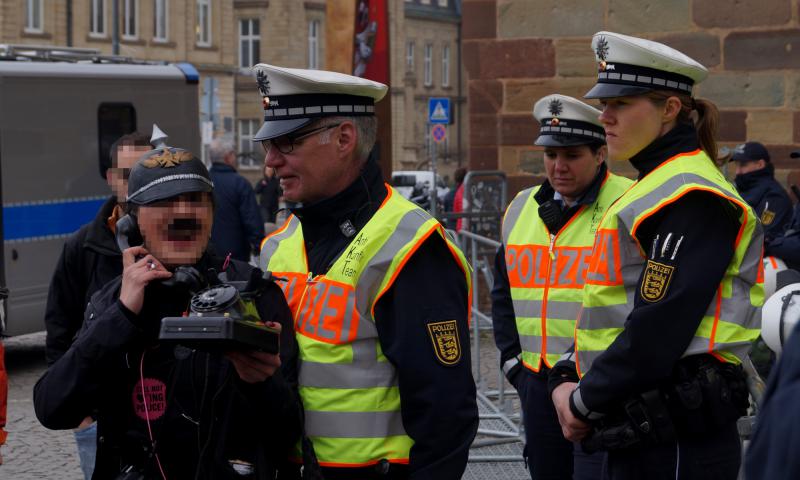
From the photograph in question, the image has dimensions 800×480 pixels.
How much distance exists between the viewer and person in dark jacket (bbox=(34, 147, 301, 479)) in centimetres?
312

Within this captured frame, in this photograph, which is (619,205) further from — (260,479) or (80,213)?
(80,213)

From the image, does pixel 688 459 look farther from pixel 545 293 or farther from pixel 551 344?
pixel 545 293

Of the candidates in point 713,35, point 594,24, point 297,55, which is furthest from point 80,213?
point 297,55

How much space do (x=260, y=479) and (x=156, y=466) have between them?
264mm

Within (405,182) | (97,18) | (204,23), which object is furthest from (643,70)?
(204,23)

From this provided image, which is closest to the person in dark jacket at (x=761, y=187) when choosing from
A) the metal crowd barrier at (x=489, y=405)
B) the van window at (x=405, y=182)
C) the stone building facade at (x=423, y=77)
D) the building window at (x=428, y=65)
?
the metal crowd barrier at (x=489, y=405)

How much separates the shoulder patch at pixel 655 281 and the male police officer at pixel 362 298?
473 mm

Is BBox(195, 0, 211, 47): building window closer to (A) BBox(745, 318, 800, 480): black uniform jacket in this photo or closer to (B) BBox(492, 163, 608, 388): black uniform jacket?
(B) BBox(492, 163, 608, 388): black uniform jacket

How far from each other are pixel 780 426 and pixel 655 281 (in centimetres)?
177

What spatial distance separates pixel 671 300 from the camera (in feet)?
11.1

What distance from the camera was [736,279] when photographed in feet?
11.5

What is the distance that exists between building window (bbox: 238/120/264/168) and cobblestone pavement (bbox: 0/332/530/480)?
47006 mm

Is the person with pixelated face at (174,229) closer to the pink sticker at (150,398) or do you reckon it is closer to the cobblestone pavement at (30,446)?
the pink sticker at (150,398)

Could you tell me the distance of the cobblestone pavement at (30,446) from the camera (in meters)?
7.74
